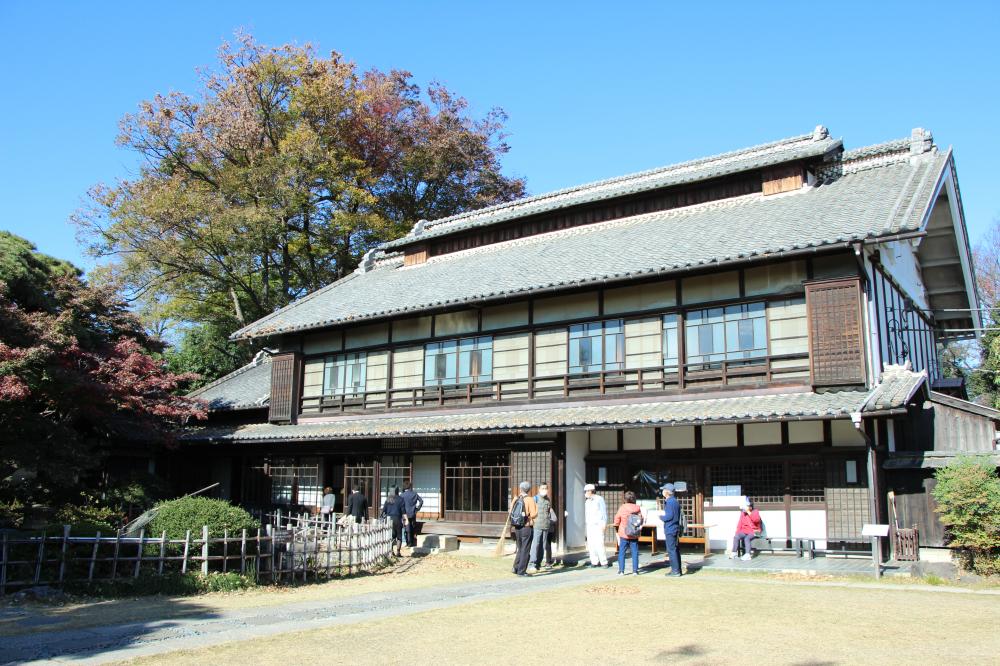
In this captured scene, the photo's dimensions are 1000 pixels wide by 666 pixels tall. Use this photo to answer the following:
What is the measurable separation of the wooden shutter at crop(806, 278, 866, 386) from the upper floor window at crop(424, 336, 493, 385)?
27.5 ft

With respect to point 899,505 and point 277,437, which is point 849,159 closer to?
point 899,505

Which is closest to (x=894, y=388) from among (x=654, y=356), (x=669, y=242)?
(x=654, y=356)

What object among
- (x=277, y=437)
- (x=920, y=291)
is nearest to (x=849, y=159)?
(x=920, y=291)

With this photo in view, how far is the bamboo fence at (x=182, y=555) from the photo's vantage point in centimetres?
1270

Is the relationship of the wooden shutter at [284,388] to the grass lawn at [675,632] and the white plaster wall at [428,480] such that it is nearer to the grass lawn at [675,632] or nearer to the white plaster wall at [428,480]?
the white plaster wall at [428,480]

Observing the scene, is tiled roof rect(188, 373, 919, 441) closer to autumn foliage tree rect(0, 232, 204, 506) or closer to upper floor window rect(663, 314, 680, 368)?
upper floor window rect(663, 314, 680, 368)

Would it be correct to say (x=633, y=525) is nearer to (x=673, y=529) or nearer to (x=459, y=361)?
(x=673, y=529)

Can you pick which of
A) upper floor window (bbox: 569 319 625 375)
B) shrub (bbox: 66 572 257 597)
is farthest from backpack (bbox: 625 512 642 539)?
shrub (bbox: 66 572 257 597)

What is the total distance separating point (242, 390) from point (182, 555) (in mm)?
15178

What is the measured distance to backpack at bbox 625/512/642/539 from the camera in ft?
48.2

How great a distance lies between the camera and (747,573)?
Result: 14.6 metres

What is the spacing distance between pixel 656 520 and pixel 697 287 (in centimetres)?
525

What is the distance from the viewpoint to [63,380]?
18672 mm

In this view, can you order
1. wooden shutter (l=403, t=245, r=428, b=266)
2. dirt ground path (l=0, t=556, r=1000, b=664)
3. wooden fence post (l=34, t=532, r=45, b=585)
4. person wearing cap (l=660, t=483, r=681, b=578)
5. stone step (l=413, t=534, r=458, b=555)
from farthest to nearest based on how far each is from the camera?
wooden shutter (l=403, t=245, r=428, b=266) < stone step (l=413, t=534, r=458, b=555) < person wearing cap (l=660, t=483, r=681, b=578) < wooden fence post (l=34, t=532, r=45, b=585) < dirt ground path (l=0, t=556, r=1000, b=664)
